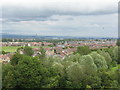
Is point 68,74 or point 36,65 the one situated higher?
point 36,65

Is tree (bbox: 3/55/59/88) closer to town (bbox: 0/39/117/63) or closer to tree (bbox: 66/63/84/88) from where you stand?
tree (bbox: 66/63/84/88)

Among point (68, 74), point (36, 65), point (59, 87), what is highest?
point (36, 65)

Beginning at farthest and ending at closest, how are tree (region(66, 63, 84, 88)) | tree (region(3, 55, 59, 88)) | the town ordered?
1. the town
2. tree (region(66, 63, 84, 88))
3. tree (region(3, 55, 59, 88))

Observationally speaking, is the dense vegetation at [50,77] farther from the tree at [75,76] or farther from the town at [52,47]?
A: the town at [52,47]

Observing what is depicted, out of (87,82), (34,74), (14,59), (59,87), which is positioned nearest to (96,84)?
(87,82)

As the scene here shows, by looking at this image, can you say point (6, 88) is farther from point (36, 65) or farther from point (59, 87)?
point (59, 87)

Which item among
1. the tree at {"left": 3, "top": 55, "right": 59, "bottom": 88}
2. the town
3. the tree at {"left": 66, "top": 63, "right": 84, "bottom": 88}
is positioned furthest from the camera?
the town

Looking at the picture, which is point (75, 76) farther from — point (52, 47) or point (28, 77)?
point (52, 47)

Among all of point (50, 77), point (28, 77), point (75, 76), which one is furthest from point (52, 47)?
point (28, 77)

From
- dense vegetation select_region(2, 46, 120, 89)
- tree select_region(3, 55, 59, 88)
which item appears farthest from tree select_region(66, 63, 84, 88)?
tree select_region(3, 55, 59, 88)

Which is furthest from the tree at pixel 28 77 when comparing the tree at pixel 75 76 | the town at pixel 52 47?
the town at pixel 52 47

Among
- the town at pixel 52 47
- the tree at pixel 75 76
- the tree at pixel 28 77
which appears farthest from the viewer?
the town at pixel 52 47
